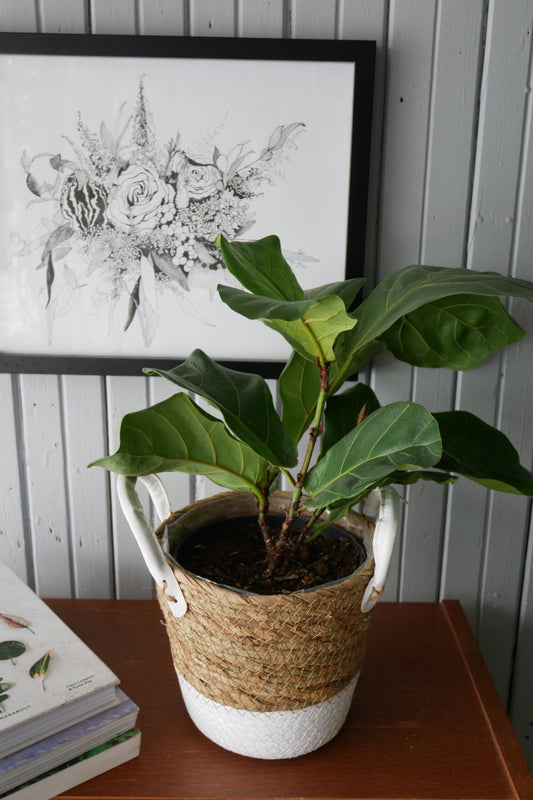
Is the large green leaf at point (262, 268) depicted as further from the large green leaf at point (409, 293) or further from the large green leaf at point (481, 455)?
the large green leaf at point (481, 455)

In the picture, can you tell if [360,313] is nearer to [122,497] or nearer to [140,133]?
[122,497]

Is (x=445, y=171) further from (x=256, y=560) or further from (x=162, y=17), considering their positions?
(x=256, y=560)

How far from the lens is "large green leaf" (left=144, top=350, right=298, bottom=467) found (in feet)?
2.25

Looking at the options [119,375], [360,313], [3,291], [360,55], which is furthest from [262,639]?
[360,55]

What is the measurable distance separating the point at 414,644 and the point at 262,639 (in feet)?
1.29

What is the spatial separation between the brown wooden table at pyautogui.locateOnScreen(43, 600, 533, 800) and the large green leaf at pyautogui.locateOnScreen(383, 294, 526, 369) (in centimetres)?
43

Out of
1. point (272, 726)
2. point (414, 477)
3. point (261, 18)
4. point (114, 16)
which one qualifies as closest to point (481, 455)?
point (414, 477)

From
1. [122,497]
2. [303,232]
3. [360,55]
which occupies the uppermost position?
[360,55]

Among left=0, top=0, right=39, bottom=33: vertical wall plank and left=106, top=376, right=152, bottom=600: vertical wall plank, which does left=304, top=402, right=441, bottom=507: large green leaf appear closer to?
left=106, top=376, right=152, bottom=600: vertical wall plank

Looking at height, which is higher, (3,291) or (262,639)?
(3,291)

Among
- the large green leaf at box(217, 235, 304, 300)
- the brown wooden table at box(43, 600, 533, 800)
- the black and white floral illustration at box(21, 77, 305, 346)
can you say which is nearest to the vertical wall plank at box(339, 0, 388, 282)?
the black and white floral illustration at box(21, 77, 305, 346)

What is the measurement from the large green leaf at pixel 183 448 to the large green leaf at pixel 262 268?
0.14 metres

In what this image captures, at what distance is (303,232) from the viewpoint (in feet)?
3.17

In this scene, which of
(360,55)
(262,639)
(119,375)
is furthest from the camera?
(119,375)
